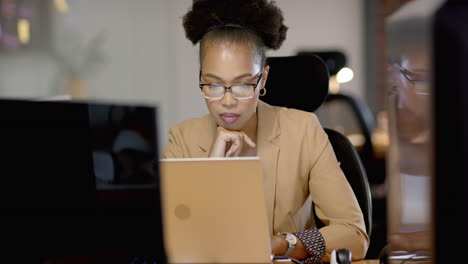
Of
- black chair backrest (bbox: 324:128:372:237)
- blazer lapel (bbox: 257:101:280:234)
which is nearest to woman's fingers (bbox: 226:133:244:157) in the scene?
blazer lapel (bbox: 257:101:280:234)

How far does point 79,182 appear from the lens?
790 mm

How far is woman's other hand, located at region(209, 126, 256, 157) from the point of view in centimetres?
141

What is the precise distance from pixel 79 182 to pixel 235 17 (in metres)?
0.84

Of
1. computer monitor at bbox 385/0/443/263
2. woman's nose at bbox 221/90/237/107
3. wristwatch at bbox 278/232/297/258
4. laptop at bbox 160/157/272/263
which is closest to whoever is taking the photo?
computer monitor at bbox 385/0/443/263

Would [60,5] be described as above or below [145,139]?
above

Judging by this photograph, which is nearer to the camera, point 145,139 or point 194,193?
point 145,139

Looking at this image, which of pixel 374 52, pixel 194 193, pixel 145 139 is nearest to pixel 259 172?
pixel 194 193

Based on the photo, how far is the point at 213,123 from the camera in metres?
1.59

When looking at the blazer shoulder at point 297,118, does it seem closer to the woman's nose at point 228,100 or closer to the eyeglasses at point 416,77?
the woman's nose at point 228,100

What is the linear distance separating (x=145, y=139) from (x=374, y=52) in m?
4.75

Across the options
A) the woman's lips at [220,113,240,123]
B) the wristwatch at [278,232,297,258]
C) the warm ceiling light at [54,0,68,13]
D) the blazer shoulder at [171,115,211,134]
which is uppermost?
the warm ceiling light at [54,0,68,13]

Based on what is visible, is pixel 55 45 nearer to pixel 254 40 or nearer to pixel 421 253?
pixel 254 40

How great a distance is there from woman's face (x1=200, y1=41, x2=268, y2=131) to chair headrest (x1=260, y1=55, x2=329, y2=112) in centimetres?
16
